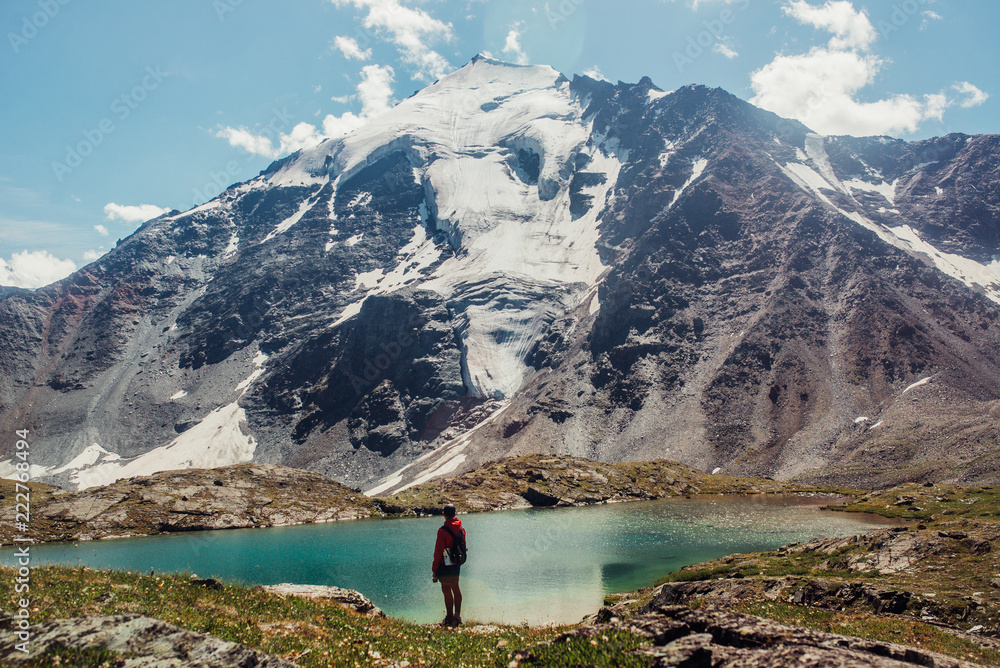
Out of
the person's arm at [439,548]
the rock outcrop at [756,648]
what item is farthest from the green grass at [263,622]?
the person's arm at [439,548]

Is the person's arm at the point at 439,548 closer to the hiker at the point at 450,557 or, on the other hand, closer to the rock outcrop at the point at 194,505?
the hiker at the point at 450,557

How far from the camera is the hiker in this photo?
19.5 metres

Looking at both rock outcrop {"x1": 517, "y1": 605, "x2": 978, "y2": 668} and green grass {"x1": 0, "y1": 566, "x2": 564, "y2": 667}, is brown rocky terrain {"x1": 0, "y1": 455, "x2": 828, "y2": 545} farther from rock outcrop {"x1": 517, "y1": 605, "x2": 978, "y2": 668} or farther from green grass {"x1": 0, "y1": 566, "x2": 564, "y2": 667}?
rock outcrop {"x1": 517, "y1": 605, "x2": 978, "y2": 668}

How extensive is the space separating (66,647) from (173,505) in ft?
327

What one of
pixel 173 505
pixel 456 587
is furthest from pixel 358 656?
pixel 173 505

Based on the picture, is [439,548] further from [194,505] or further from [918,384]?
[918,384]

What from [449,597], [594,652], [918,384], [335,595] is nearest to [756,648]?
[594,652]

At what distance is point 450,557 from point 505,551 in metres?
39.9

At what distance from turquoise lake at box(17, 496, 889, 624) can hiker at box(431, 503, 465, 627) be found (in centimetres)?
1024

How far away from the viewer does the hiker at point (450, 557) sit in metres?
19.5

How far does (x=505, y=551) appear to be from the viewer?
56.8 metres

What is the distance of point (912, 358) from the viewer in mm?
146375

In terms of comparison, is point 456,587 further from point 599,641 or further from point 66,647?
point 66,647

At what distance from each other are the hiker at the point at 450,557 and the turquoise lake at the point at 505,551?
10.2 m
